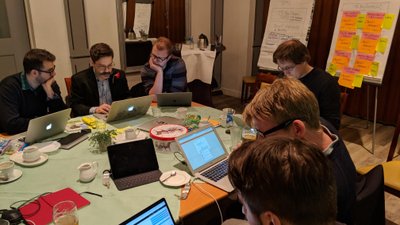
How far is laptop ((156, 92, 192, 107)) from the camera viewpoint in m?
2.59

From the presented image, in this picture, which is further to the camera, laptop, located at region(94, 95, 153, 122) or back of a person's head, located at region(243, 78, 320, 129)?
laptop, located at region(94, 95, 153, 122)

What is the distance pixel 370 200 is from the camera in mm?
1291

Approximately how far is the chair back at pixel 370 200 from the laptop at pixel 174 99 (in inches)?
59.3

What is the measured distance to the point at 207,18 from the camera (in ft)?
17.8

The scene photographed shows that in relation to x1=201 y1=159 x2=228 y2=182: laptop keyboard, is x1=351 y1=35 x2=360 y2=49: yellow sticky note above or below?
above

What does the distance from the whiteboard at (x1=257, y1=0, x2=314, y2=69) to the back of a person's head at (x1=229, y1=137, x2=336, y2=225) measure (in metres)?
3.75

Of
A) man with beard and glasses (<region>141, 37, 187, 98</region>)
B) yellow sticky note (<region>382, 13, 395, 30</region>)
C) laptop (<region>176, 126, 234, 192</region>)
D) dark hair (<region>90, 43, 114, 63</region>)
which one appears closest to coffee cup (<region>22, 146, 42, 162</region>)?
laptop (<region>176, 126, 234, 192</region>)

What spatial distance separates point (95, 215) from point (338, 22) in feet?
11.5

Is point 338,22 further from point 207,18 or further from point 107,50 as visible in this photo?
point 107,50

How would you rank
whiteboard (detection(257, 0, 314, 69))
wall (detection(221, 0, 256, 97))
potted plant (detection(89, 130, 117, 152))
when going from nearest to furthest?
potted plant (detection(89, 130, 117, 152)), whiteboard (detection(257, 0, 314, 69)), wall (detection(221, 0, 256, 97))

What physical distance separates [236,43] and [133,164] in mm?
4301

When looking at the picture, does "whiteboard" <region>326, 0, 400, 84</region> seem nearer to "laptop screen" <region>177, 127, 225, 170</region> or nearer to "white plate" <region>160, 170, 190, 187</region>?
"laptop screen" <region>177, 127, 225, 170</region>

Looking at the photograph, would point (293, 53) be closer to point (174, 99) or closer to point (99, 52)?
point (174, 99)

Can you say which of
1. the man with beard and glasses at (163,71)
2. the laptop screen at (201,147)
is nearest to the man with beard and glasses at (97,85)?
the man with beard and glasses at (163,71)
